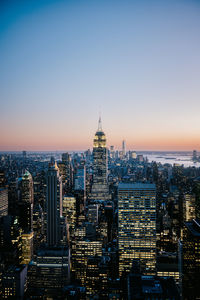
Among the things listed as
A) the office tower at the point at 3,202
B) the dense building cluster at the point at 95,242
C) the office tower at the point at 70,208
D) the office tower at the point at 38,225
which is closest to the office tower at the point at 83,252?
the dense building cluster at the point at 95,242

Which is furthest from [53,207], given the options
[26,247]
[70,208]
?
[70,208]

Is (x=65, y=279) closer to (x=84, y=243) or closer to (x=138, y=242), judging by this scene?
(x=84, y=243)

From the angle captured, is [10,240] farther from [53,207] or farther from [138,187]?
[138,187]

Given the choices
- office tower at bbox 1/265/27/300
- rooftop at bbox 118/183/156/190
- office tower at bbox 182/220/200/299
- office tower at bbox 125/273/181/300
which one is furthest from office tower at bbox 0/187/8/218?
office tower at bbox 182/220/200/299

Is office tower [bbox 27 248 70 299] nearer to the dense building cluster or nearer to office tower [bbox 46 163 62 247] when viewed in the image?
the dense building cluster

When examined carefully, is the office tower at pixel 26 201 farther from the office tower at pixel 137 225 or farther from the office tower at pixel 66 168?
the office tower at pixel 137 225
